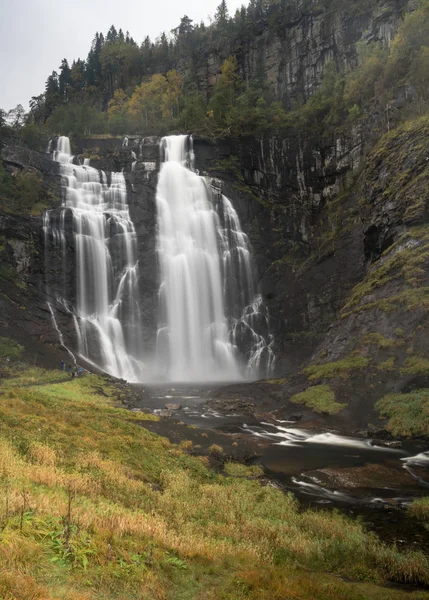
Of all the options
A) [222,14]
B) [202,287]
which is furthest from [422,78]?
[222,14]

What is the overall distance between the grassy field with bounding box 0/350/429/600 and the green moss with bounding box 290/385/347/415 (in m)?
11.2

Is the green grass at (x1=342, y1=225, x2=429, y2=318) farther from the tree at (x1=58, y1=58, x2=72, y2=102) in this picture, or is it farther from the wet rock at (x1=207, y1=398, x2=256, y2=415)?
the tree at (x1=58, y1=58, x2=72, y2=102)

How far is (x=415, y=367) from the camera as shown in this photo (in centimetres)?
2348

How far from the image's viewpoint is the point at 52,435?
527 inches

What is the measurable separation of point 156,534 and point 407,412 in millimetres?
17641

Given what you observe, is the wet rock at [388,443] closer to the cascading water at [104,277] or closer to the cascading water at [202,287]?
the cascading water at [202,287]

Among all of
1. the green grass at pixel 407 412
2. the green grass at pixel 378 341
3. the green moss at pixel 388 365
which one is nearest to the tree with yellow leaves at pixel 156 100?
the green grass at pixel 378 341

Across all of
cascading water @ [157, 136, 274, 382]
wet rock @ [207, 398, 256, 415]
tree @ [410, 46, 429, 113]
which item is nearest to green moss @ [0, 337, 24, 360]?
cascading water @ [157, 136, 274, 382]

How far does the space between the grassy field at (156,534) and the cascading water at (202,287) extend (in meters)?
32.8

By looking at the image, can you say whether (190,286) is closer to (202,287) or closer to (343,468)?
(202,287)

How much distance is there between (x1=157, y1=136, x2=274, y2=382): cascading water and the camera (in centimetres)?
4809

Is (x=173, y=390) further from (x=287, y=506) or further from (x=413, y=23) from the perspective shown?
(x=413, y=23)

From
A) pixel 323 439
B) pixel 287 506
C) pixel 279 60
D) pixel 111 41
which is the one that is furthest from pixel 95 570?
pixel 111 41

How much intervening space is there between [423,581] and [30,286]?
4366 centimetres
